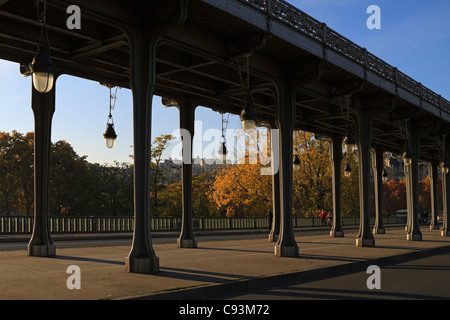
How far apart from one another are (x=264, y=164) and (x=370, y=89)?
2460 cm

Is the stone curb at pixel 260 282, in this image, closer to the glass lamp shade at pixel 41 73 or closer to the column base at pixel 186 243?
the glass lamp shade at pixel 41 73

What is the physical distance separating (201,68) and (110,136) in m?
3.68

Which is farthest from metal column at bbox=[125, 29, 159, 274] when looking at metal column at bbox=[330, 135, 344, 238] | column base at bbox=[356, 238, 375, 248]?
metal column at bbox=[330, 135, 344, 238]

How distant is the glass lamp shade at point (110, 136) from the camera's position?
15.0 m

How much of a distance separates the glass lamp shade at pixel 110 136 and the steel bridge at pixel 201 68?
4.82ft

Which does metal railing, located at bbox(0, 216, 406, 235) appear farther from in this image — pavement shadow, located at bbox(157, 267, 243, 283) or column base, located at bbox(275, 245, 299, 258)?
pavement shadow, located at bbox(157, 267, 243, 283)

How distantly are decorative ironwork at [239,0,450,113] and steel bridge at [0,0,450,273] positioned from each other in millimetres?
45

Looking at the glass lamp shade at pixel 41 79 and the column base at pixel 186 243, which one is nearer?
the glass lamp shade at pixel 41 79

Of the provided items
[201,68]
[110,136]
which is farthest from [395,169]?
[110,136]

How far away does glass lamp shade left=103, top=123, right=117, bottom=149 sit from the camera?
15.0 meters

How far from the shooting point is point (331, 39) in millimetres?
16078

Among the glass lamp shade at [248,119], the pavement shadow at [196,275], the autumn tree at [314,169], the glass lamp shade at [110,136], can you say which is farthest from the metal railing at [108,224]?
the glass lamp shade at [248,119]

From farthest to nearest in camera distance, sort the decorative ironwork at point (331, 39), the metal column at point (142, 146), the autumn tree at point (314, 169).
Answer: the autumn tree at point (314, 169), the decorative ironwork at point (331, 39), the metal column at point (142, 146)

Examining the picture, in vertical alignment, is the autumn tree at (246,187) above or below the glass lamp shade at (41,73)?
below
